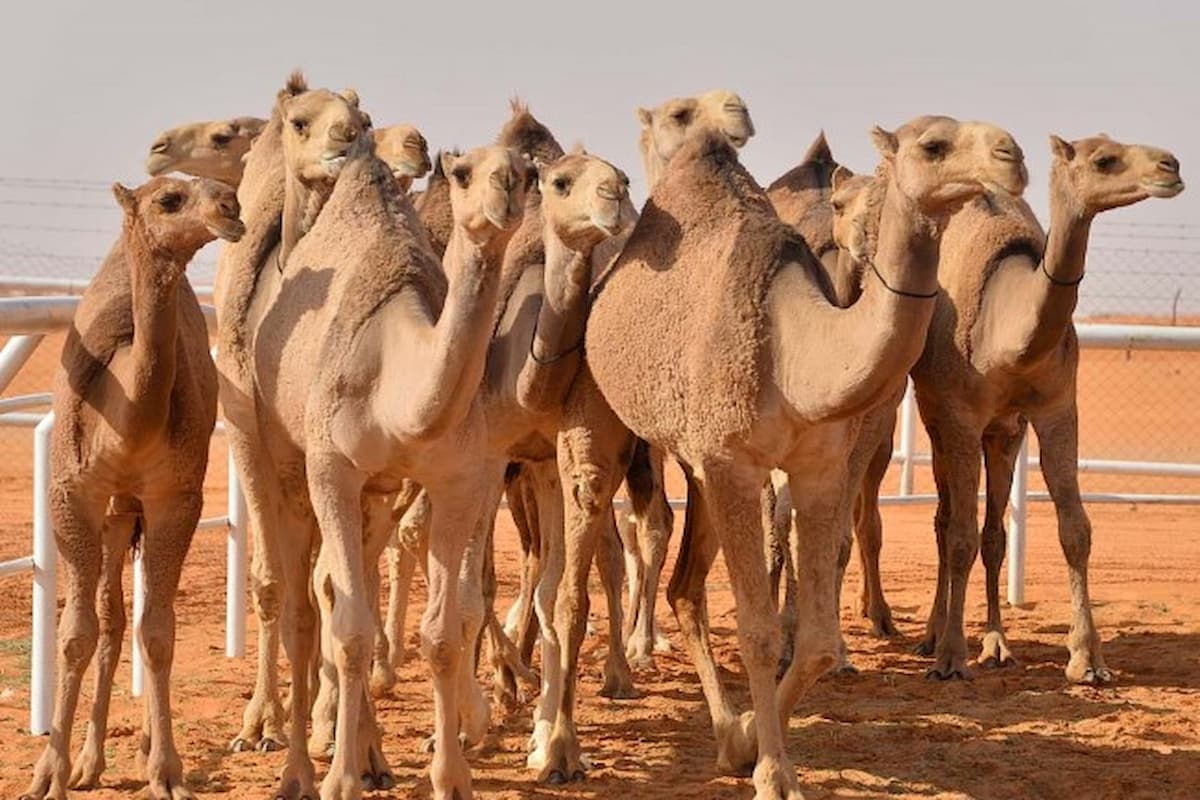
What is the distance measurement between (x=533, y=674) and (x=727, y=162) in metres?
2.71

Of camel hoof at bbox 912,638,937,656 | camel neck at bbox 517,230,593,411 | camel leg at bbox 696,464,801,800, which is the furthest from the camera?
camel hoof at bbox 912,638,937,656

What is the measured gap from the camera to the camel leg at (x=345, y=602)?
252 inches

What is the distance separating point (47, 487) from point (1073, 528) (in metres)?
4.68

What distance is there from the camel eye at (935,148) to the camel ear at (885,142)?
0.21m

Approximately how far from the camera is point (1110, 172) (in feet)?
26.8

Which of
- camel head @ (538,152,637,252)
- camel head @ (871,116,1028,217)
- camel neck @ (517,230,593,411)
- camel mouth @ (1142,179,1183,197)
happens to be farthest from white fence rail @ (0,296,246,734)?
camel mouth @ (1142,179,1183,197)

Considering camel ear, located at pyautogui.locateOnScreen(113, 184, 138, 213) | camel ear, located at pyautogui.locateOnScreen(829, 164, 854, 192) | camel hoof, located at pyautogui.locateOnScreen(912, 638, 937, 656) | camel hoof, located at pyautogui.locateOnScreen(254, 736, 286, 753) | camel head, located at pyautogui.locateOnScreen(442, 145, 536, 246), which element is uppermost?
camel ear, located at pyautogui.locateOnScreen(829, 164, 854, 192)

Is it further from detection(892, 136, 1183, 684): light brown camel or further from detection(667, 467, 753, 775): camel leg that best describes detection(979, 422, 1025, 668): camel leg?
detection(667, 467, 753, 775): camel leg

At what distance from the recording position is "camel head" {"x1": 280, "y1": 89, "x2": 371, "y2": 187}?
7.30 meters

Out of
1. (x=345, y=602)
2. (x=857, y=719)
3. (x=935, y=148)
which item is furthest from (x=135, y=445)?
(x=857, y=719)

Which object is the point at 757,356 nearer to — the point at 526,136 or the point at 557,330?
the point at 557,330

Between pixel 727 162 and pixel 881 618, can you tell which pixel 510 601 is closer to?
pixel 881 618

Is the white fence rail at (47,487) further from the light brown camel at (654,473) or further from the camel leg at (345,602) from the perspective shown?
the light brown camel at (654,473)

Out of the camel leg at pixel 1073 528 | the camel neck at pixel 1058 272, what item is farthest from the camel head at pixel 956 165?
Answer: the camel leg at pixel 1073 528
